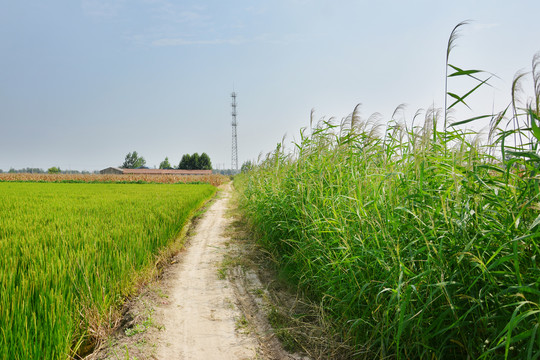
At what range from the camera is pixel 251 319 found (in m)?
3.15

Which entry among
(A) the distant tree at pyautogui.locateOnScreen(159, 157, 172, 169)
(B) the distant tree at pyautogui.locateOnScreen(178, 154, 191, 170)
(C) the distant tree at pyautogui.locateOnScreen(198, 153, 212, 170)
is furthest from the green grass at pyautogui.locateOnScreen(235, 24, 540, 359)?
(A) the distant tree at pyautogui.locateOnScreen(159, 157, 172, 169)

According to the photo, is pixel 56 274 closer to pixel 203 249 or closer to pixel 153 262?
pixel 153 262

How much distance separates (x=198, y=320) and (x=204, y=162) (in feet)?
279

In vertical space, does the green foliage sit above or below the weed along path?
above

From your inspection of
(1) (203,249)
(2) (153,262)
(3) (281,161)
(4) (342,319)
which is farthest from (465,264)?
(3) (281,161)

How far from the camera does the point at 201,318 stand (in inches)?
124

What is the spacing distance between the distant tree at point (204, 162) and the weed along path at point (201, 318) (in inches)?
3229

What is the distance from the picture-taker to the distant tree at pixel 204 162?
84812 mm

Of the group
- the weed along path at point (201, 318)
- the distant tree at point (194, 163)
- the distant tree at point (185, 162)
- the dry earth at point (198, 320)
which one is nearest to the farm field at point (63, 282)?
the dry earth at point (198, 320)

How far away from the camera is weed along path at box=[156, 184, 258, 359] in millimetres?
2598

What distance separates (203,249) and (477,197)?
4.85 meters

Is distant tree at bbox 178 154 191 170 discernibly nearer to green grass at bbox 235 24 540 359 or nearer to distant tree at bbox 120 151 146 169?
distant tree at bbox 120 151 146 169

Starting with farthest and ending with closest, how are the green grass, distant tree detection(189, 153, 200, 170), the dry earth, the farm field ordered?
distant tree detection(189, 153, 200, 170) < the dry earth < the farm field < the green grass

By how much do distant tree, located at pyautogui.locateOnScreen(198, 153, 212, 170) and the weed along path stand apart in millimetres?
82027
